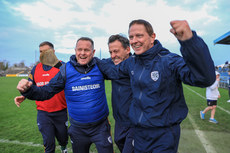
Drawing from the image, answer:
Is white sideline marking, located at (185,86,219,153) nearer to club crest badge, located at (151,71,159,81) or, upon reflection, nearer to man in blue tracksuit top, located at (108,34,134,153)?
man in blue tracksuit top, located at (108,34,134,153)

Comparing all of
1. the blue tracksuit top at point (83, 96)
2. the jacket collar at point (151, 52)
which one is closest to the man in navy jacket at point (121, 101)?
the blue tracksuit top at point (83, 96)

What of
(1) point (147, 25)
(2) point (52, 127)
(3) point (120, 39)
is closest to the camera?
(1) point (147, 25)

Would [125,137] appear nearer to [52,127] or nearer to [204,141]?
[52,127]

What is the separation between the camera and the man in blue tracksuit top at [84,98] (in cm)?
246

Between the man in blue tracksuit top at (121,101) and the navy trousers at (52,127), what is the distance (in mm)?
1367

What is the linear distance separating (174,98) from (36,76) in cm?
278

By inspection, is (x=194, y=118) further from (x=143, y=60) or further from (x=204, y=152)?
(x=143, y=60)

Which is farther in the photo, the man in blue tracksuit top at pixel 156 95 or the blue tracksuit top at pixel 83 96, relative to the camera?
the blue tracksuit top at pixel 83 96

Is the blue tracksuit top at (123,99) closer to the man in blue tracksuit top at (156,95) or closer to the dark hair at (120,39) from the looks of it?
the man in blue tracksuit top at (156,95)

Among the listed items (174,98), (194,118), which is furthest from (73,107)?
(194,118)

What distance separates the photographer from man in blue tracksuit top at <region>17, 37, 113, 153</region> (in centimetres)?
246

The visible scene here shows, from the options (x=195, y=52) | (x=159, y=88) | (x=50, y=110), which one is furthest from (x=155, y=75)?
(x=50, y=110)

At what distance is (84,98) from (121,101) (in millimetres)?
558

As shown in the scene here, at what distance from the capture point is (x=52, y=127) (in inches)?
128
